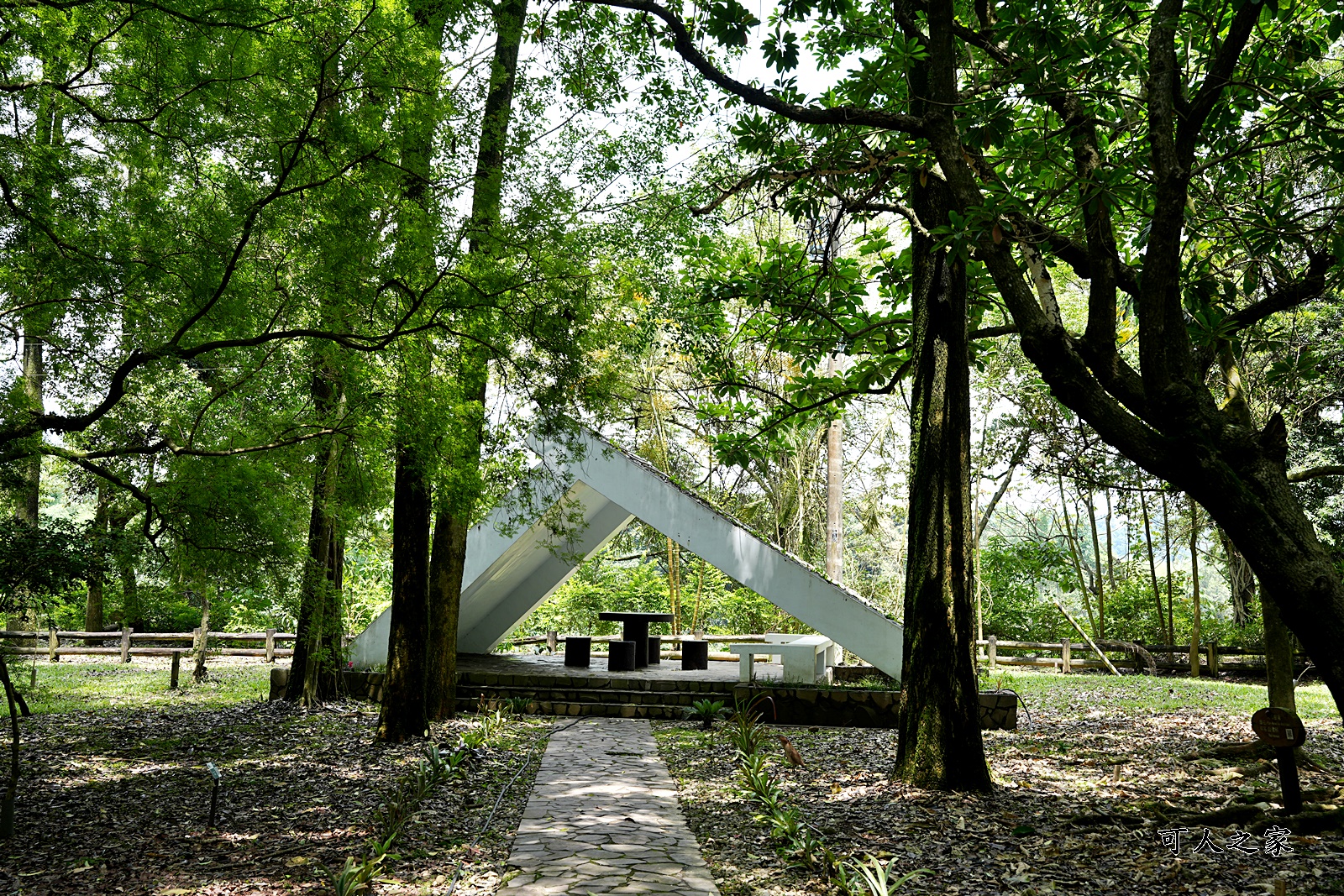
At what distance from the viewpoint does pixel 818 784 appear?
6.57m

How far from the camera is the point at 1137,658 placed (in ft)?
54.4

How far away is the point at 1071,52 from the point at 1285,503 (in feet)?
8.47

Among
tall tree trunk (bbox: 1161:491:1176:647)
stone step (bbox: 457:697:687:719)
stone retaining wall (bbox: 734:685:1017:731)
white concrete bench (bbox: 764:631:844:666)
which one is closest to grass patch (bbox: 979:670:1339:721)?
tall tree trunk (bbox: 1161:491:1176:647)

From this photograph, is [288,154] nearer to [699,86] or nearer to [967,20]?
[699,86]

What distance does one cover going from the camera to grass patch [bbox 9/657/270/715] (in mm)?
10883

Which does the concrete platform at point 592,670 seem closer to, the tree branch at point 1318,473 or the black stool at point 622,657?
the black stool at point 622,657

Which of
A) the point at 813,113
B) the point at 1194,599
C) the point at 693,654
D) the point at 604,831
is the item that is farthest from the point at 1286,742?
the point at 1194,599

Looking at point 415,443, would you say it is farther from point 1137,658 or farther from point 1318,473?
point 1137,658

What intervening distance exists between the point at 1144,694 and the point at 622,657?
24.2 feet

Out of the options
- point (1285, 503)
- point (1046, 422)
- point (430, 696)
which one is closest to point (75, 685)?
point (430, 696)

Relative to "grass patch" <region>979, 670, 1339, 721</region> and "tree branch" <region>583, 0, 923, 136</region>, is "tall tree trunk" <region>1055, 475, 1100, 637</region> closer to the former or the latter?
"grass patch" <region>979, 670, 1339, 721</region>

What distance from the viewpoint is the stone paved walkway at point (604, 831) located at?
4360mm

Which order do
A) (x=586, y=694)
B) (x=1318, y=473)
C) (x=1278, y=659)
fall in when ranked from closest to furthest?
(x=1318, y=473) < (x=1278, y=659) < (x=586, y=694)

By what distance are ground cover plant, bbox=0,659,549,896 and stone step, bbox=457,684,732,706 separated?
0.83 m
